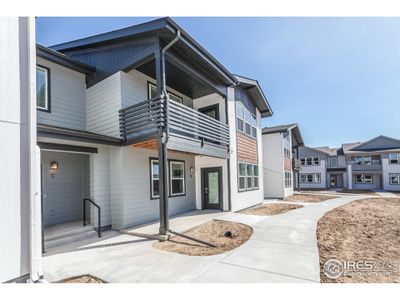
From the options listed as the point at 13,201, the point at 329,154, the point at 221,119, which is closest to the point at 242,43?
the point at 221,119

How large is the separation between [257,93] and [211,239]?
10.1 m

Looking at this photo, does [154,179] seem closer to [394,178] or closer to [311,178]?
[311,178]

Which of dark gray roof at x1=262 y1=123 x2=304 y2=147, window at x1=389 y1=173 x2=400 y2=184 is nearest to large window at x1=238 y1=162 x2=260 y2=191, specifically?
dark gray roof at x1=262 y1=123 x2=304 y2=147

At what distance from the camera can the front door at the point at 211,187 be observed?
422 inches

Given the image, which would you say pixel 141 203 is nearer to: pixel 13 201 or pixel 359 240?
pixel 13 201

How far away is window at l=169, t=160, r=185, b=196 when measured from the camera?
10.0 m

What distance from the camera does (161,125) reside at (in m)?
6.61

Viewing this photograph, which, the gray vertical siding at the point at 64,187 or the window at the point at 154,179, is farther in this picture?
the window at the point at 154,179

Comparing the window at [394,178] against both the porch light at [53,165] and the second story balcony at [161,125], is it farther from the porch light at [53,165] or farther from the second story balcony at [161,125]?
the porch light at [53,165]

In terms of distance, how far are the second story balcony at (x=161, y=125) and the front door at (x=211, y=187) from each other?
180cm

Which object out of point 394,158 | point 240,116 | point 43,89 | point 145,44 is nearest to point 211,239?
point 145,44

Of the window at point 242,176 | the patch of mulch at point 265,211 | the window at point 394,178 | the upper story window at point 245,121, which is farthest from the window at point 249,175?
the window at point 394,178

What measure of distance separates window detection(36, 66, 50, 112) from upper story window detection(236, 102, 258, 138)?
27.9ft

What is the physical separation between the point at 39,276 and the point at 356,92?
15181mm
